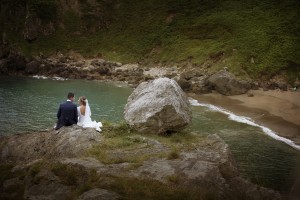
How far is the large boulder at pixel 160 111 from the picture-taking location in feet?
72.5

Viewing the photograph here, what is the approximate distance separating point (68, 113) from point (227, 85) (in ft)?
152

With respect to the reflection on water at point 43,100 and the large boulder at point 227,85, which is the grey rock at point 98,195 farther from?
the large boulder at point 227,85

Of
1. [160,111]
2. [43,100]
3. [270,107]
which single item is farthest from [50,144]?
[270,107]

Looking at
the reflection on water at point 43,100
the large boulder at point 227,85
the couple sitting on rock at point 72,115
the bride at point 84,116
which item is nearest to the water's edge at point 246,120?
the large boulder at point 227,85

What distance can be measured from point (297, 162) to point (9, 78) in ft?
212

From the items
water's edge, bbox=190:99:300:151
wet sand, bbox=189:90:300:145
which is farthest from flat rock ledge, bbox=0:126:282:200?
wet sand, bbox=189:90:300:145

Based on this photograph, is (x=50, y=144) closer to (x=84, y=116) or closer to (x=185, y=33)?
(x=84, y=116)

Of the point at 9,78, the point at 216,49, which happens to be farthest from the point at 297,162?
the point at 9,78

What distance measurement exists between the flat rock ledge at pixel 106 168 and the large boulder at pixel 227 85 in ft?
137

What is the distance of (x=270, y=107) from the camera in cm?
5247

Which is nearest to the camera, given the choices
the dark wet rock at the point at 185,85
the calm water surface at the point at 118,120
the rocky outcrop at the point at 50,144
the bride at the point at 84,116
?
the rocky outcrop at the point at 50,144

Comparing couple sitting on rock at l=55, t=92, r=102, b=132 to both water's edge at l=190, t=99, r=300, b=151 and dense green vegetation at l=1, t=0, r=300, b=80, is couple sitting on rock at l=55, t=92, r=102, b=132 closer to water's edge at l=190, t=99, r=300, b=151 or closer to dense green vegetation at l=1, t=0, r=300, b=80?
water's edge at l=190, t=99, r=300, b=151

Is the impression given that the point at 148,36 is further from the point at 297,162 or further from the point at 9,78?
the point at 297,162

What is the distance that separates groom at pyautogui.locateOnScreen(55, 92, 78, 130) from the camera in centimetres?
2095
